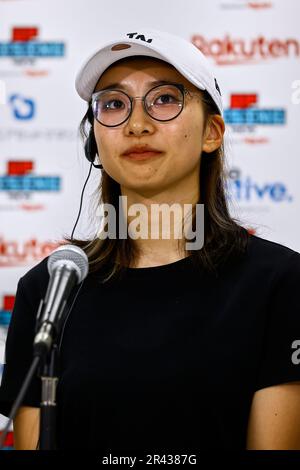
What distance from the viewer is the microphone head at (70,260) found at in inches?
36.6

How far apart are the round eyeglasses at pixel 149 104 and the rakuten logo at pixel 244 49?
3.68 ft

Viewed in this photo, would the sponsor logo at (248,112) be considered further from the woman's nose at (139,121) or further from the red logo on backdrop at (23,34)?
the woman's nose at (139,121)

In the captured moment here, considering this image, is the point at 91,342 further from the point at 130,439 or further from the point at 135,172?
the point at 135,172

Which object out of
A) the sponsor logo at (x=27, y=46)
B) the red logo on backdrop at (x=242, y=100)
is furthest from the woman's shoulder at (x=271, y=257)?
the sponsor logo at (x=27, y=46)

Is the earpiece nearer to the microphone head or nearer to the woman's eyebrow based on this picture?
the woman's eyebrow

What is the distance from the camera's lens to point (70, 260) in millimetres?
943

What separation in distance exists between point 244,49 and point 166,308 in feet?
4.35

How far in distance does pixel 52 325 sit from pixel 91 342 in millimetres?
406

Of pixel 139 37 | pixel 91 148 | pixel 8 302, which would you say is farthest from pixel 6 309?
pixel 139 37

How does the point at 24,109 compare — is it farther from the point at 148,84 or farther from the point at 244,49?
the point at 148,84

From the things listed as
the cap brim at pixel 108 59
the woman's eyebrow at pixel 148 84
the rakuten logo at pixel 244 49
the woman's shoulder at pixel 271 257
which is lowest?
the woman's shoulder at pixel 271 257

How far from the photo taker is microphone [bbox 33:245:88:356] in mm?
850

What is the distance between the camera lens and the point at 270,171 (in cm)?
230

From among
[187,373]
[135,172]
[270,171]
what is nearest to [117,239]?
[135,172]
